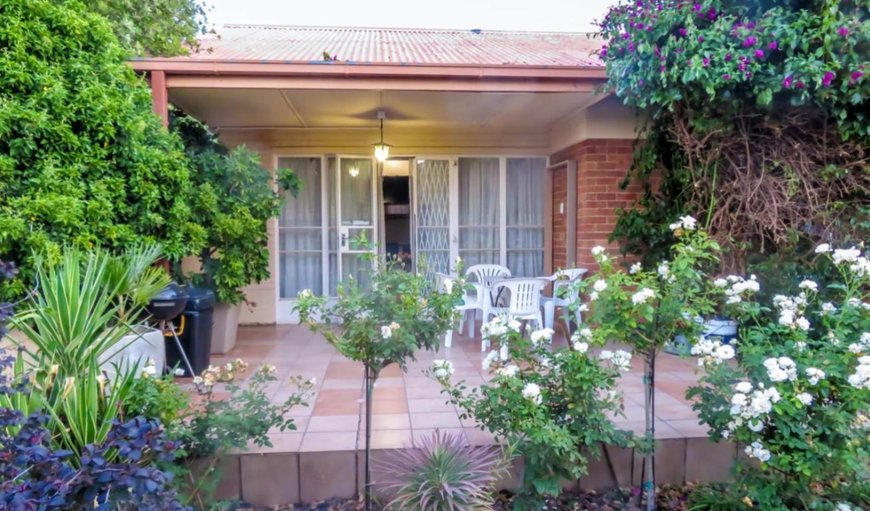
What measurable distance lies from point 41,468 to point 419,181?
5.49 m

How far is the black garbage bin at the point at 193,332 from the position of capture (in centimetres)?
404

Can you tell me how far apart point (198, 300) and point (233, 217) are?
1.04 m

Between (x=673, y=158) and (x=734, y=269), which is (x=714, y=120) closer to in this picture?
(x=673, y=158)

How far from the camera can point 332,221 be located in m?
6.60

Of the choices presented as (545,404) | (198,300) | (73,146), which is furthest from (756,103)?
(73,146)

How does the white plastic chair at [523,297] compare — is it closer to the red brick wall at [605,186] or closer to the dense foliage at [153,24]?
the red brick wall at [605,186]

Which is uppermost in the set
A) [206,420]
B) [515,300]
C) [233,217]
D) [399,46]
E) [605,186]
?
[399,46]

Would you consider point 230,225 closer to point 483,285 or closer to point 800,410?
point 483,285

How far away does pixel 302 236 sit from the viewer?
6.62 m

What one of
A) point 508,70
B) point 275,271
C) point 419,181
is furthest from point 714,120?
point 275,271

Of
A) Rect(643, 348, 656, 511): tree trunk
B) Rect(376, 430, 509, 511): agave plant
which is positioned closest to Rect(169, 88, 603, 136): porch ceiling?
Rect(643, 348, 656, 511): tree trunk

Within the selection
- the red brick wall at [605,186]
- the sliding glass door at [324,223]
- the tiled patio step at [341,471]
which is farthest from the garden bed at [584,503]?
the sliding glass door at [324,223]

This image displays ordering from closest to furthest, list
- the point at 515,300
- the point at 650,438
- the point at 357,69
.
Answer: the point at 650,438 → the point at 357,69 → the point at 515,300

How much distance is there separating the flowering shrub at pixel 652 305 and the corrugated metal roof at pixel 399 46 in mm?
2565
